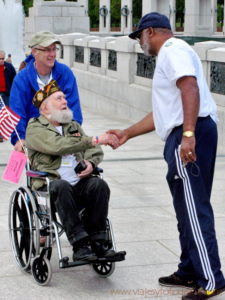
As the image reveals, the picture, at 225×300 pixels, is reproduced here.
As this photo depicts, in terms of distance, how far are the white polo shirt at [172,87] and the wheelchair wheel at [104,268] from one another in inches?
42.5

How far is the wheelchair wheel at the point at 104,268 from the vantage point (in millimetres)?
5340

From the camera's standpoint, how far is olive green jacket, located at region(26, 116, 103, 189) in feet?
17.1

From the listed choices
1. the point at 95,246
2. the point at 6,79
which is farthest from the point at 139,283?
the point at 6,79

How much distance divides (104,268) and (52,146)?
98cm

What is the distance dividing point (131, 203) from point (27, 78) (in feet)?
7.85

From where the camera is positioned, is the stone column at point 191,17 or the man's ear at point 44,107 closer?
the man's ear at point 44,107

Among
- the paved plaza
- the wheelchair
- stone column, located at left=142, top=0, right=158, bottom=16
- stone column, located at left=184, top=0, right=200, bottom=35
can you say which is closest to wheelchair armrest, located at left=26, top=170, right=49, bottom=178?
the wheelchair

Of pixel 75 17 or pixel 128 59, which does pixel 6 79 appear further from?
pixel 75 17

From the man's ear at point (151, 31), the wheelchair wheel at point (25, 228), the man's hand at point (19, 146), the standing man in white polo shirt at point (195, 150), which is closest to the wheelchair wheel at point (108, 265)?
the wheelchair wheel at point (25, 228)

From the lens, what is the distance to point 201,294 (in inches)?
191

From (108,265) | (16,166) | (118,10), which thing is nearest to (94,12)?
(118,10)

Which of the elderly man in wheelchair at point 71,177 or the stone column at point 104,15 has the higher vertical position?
the elderly man in wheelchair at point 71,177

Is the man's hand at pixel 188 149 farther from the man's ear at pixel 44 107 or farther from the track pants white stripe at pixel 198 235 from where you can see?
the man's ear at pixel 44 107

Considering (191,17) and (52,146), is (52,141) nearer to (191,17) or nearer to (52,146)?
(52,146)
